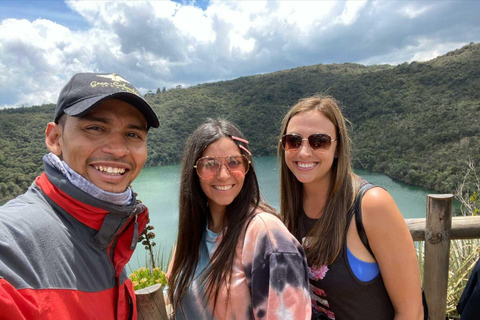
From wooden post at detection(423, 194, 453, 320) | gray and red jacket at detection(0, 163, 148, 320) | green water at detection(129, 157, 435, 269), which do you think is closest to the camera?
gray and red jacket at detection(0, 163, 148, 320)

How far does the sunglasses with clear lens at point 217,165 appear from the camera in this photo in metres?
1.50

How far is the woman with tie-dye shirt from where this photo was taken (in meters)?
1.14

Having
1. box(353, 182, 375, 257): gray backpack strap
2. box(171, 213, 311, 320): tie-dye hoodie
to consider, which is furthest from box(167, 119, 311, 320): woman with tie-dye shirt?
box(353, 182, 375, 257): gray backpack strap

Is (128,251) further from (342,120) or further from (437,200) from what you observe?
(437,200)

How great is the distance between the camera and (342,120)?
5.71ft

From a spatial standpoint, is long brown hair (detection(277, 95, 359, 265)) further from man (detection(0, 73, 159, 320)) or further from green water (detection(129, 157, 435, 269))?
green water (detection(129, 157, 435, 269))

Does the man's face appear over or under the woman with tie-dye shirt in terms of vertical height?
over

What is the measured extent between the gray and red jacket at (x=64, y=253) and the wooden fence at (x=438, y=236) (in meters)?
1.98

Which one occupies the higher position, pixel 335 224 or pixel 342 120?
pixel 342 120

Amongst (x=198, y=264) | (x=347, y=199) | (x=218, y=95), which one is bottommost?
(x=198, y=264)

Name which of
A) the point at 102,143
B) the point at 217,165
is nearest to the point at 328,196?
the point at 217,165

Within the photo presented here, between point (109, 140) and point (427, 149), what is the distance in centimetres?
2352

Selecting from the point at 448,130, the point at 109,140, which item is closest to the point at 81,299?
the point at 109,140

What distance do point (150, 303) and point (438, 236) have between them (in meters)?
2.01
